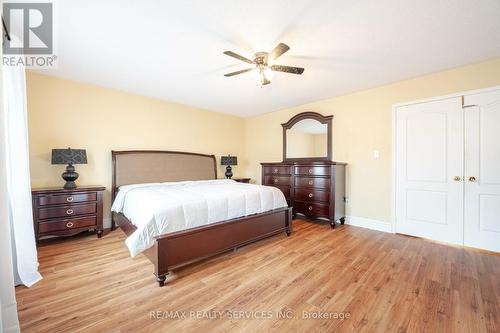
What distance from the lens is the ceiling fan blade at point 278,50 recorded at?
1.99m

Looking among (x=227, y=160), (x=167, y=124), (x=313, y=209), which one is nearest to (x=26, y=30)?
(x=167, y=124)

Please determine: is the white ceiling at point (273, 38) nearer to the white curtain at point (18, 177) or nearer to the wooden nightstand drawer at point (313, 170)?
the white curtain at point (18, 177)

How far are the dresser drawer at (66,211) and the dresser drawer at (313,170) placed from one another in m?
3.49

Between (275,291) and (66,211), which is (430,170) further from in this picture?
(66,211)

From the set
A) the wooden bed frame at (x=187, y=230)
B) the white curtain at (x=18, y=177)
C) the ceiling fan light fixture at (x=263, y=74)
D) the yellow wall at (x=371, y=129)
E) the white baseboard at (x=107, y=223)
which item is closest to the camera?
the white curtain at (x=18, y=177)

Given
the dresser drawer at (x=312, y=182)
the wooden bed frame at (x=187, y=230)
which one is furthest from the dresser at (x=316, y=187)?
the wooden bed frame at (x=187, y=230)

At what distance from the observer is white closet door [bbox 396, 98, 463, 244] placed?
290 cm

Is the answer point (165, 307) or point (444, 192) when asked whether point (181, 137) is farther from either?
point (444, 192)

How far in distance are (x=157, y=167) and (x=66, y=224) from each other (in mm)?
1605

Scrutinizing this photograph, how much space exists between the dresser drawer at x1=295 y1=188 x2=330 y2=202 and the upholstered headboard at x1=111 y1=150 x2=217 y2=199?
206 centimetres

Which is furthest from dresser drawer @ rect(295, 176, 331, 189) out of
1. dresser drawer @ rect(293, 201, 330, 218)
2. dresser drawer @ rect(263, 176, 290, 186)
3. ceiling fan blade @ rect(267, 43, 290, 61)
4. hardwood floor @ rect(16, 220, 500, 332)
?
ceiling fan blade @ rect(267, 43, 290, 61)

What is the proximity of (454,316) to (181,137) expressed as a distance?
467 cm

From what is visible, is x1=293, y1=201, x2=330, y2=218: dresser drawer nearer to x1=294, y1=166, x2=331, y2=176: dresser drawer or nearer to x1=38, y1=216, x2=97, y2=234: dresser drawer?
x1=294, y1=166, x2=331, y2=176: dresser drawer

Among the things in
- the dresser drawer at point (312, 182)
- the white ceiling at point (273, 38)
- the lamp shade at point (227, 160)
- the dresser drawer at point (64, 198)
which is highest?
the white ceiling at point (273, 38)
